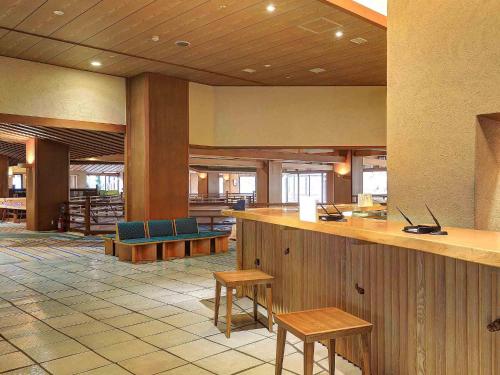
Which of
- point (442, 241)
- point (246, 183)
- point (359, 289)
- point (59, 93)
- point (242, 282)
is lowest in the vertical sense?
point (242, 282)

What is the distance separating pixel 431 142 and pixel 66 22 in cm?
490

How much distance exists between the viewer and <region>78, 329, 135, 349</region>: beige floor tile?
362 cm

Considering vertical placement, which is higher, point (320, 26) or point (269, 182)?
point (320, 26)

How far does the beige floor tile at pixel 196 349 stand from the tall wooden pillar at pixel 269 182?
15799 mm

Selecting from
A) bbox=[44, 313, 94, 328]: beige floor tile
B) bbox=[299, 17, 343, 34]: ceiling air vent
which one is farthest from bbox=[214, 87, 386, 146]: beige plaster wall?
bbox=[44, 313, 94, 328]: beige floor tile

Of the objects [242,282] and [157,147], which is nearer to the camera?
[242,282]

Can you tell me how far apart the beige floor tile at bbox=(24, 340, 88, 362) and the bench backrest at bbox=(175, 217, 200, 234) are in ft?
15.4

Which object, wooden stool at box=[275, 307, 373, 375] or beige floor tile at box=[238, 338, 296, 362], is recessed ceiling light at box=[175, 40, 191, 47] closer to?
beige floor tile at box=[238, 338, 296, 362]

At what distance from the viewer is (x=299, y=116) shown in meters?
9.46

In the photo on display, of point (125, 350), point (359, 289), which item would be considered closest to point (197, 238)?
point (125, 350)

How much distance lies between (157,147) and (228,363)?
5731 mm

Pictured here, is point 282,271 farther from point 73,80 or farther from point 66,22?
point 73,80

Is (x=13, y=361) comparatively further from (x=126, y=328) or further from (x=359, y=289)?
(x=359, y=289)

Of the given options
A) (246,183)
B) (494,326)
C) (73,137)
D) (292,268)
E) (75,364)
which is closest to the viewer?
(494,326)
